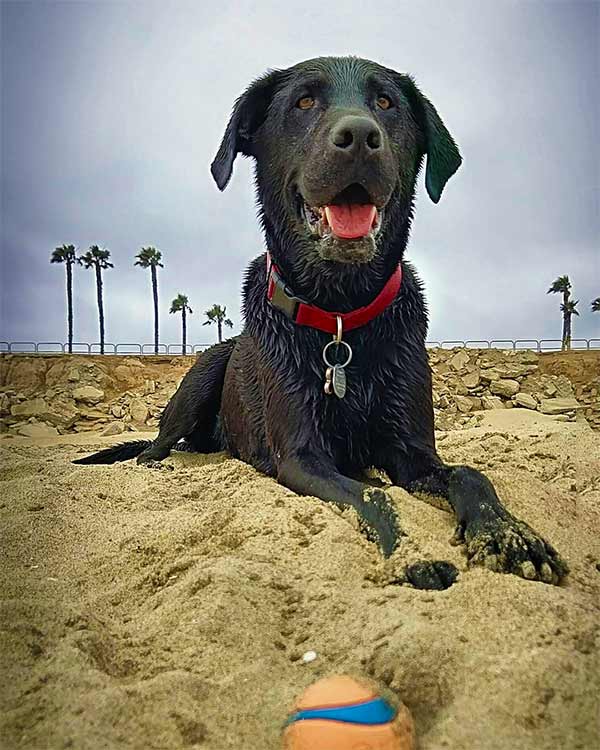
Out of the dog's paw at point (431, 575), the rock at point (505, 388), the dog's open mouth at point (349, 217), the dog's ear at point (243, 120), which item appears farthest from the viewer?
the rock at point (505, 388)

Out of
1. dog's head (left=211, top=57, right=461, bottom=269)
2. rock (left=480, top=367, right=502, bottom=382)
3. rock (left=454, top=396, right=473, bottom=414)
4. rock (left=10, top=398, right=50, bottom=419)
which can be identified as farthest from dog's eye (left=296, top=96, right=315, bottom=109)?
rock (left=10, top=398, right=50, bottom=419)

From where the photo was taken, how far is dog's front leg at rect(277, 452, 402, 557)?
77.7 inches

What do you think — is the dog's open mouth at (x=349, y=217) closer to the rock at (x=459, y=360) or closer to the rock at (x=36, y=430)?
the rock at (x=36, y=430)

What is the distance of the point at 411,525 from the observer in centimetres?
200

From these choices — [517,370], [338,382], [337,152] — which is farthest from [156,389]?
[337,152]

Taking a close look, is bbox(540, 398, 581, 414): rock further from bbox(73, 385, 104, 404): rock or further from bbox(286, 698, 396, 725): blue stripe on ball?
bbox(286, 698, 396, 725): blue stripe on ball

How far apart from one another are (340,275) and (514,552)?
1.47 metres

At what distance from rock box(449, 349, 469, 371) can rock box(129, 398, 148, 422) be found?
5477 millimetres

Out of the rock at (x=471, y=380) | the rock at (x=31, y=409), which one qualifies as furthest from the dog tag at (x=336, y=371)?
the rock at (x=31, y=409)

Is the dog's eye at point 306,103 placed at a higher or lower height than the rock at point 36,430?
higher

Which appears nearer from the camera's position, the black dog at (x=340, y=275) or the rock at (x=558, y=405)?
the black dog at (x=340, y=275)

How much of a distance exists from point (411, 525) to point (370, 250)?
1.14 m

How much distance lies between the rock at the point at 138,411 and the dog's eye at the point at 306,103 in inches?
330

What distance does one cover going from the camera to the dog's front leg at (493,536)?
173 cm
